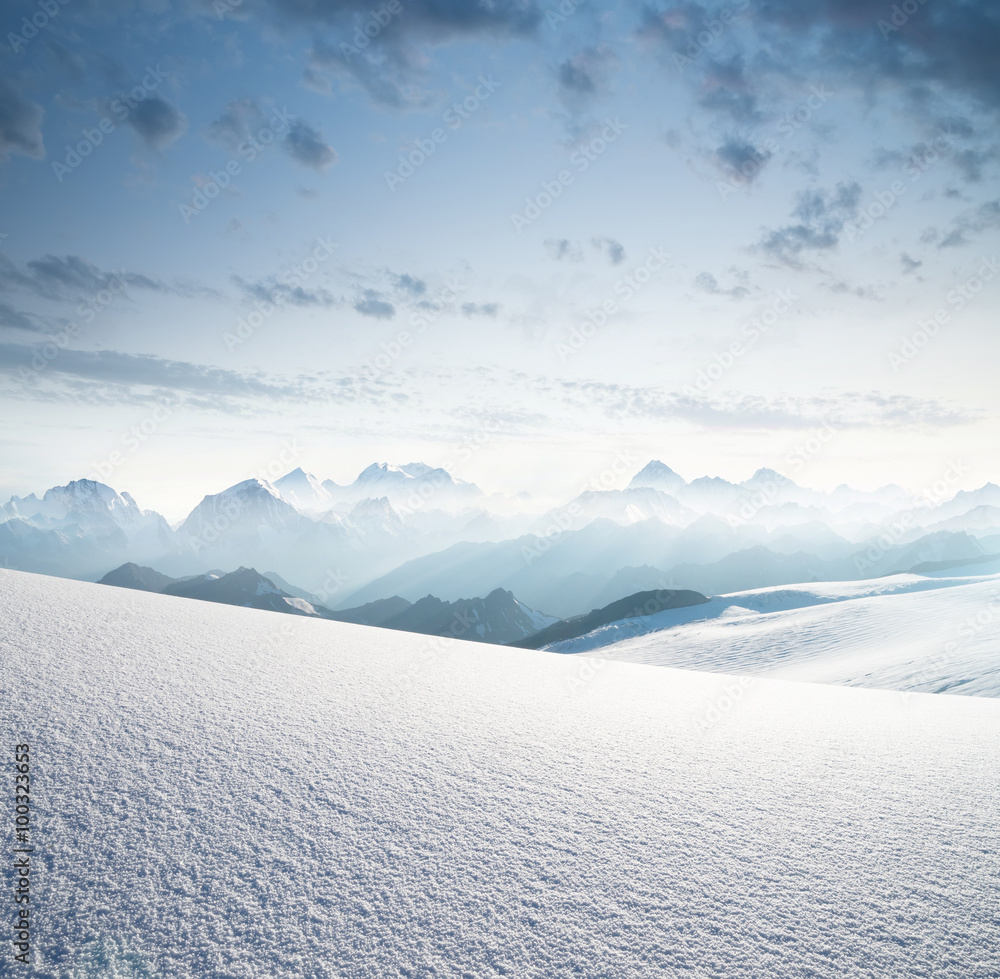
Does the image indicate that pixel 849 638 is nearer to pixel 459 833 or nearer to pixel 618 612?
pixel 459 833

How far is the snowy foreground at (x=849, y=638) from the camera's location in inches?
882

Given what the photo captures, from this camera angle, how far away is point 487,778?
5.21 metres

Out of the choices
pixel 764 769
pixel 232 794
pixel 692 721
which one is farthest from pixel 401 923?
pixel 692 721

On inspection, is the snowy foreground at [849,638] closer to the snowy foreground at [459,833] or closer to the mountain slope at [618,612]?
the snowy foreground at [459,833]

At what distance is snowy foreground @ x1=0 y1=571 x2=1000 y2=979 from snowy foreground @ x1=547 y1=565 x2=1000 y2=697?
18578mm

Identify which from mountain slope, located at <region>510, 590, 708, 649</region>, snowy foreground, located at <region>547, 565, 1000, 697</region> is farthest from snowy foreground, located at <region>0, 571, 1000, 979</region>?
mountain slope, located at <region>510, 590, 708, 649</region>

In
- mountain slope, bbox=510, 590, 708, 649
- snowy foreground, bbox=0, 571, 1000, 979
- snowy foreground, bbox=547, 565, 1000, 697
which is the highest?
snowy foreground, bbox=0, 571, 1000, 979

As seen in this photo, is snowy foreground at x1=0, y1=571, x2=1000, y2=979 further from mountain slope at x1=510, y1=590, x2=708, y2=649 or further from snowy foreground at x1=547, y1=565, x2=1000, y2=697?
mountain slope at x1=510, y1=590, x2=708, y2=649

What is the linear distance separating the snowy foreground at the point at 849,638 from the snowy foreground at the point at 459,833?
18578mm

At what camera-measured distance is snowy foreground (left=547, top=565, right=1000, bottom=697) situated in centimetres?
2239

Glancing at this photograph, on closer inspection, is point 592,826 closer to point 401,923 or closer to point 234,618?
point 401,923

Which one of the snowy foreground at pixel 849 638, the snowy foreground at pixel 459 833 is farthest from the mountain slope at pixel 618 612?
the snowy foreground at pixel 459 833

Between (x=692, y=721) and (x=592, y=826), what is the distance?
4479 mm

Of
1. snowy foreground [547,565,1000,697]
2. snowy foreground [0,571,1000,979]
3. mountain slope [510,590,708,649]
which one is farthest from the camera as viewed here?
mountain slope [510,590,708,649]
